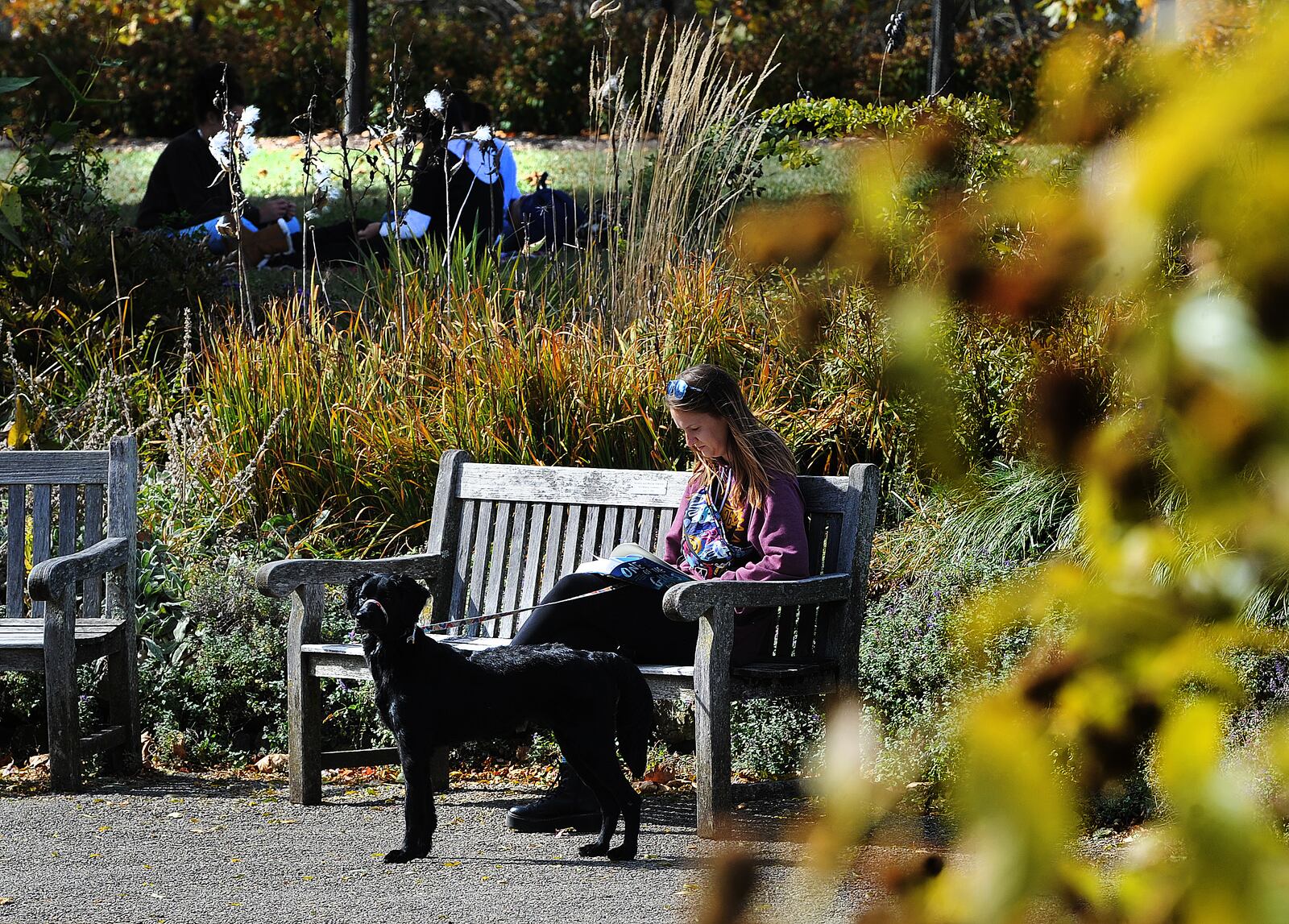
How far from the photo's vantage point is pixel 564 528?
17.2 feet

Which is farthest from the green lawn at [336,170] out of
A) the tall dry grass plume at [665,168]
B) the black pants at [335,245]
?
the tall dry grass plume at [665,168]

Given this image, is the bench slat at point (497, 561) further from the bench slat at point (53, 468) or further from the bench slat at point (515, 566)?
the bench slat at point (53, 468)

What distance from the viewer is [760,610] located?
4.60m

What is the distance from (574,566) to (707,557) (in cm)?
60

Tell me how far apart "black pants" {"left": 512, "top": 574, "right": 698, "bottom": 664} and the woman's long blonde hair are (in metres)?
0.40

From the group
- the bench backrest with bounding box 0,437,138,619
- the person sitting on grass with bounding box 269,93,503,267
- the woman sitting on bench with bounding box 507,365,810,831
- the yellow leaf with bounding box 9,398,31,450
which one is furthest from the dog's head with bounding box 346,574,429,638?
the person sitting on grass with bounding box 269,93,503,267

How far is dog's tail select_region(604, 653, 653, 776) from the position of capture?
425 centimetres

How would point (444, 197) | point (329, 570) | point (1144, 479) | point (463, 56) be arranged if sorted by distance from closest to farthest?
point (1144, 479), point (329, 570), point (444, 197), point (463, 56)

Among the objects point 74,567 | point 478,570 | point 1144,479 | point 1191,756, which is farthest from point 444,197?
point 1191,756

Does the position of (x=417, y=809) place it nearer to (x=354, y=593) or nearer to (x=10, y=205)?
(x=354, y=593)

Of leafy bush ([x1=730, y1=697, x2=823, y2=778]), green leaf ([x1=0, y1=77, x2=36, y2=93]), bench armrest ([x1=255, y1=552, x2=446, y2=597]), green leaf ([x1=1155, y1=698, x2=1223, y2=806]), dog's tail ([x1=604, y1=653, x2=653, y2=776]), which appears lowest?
leafy bush ([x1=730, y1=697, x2=823, y2=778])

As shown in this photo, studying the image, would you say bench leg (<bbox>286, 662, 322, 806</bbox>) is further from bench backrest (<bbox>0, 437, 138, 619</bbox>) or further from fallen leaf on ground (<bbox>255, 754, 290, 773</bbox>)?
bench backrest (<bbox>0, 437, 138, 619</bbox>)

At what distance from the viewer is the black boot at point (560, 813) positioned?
4492mm

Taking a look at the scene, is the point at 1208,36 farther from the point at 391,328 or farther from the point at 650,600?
the point at 391,328
